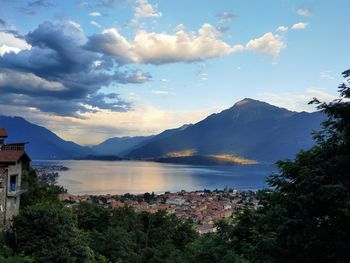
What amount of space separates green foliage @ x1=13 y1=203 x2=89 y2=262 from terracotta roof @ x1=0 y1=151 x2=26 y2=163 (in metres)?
2.21

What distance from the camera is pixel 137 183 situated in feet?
391

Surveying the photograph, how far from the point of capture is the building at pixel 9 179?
16.6m

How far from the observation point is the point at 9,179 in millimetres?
17047

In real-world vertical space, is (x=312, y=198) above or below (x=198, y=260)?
above

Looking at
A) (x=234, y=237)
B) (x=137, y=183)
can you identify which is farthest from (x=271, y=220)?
(x=137, y=183)

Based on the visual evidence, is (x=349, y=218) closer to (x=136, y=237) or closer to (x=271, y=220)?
(x=271, y=220)

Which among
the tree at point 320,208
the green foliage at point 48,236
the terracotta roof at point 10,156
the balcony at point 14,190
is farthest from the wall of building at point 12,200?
the tree at point 320,208

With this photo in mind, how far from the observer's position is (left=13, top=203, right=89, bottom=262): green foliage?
15.7m

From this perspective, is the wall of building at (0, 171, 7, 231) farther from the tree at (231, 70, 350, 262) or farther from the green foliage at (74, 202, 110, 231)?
the green foliage at (74, 202, 110, 231)

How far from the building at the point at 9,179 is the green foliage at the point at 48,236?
2.45ft

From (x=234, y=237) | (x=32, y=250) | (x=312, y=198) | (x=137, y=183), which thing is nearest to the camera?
(x=312, y=198)

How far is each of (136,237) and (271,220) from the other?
22.5 metres

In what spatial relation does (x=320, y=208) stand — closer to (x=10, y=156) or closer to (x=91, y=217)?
(x=10, y=156)

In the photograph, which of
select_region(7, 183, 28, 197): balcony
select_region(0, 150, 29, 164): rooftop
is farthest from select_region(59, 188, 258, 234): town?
select_region(0, 150, 29, 164): rooftop
